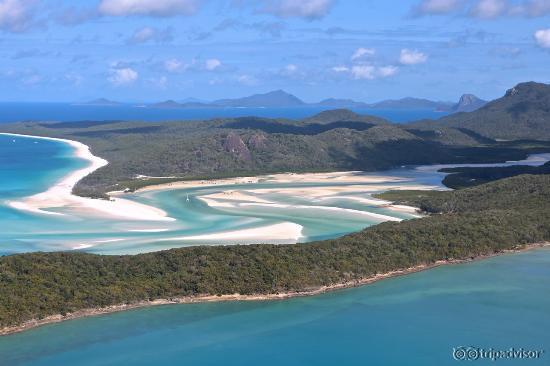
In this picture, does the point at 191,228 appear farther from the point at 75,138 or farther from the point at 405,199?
the point at 75,138

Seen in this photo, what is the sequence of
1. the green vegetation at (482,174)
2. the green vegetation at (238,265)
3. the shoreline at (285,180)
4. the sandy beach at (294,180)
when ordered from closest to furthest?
the green vegetation at (238,265)
the green vegetation at (482,174)
the shoreline at (285,180)
the sandy beach at (294,180)

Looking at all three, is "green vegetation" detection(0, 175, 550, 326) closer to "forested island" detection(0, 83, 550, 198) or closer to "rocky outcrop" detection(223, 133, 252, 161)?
"forested island" detection(0, 83, 550, 198)

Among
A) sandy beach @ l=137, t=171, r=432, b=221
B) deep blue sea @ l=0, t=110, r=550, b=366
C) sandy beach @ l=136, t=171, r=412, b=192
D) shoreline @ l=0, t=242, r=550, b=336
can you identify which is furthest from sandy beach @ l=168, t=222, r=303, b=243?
sandy beach @ l=136, t=171, r=412, b=192

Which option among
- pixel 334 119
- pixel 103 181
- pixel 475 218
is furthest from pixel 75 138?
pixel 475 218

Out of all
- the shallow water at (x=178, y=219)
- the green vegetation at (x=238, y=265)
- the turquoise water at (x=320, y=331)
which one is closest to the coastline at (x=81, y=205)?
the shallow water at (x=178, y=219)

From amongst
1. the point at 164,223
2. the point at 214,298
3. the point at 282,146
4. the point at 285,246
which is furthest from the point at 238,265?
the point at 282,146

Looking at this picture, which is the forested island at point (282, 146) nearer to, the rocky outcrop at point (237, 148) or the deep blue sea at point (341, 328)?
the rocky outcrop at point (237, 148)
